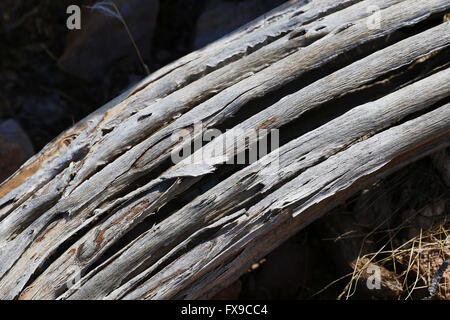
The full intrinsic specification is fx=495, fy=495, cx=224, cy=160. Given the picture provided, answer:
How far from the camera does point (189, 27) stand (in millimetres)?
3604

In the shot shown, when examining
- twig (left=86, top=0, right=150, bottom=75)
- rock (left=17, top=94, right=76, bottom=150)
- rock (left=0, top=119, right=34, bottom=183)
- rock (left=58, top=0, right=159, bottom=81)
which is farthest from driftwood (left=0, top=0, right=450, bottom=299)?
rock (left=58, top=0, right=159, bottom=81)

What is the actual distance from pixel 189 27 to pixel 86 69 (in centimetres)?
80

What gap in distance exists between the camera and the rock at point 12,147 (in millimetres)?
3160

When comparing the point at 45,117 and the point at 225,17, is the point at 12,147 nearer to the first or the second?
the point at 45,117

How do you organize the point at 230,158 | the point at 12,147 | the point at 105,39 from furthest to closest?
the point at 105,39 → the point at 12,147 → the point at 230,158

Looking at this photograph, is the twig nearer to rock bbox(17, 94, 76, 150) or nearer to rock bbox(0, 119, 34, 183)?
rock bbox(17, 94, 76, 150)

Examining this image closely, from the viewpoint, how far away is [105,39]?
340 centimetres

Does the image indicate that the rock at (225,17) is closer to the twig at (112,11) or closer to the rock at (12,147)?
the twig at (112,11)

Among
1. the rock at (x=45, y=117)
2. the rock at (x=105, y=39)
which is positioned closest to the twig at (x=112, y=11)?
the rock at (x=105, y=39)

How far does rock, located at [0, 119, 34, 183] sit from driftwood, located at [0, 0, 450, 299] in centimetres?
55

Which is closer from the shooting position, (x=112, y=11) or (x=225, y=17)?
(x=112, y=11)

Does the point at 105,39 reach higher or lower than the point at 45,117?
higher

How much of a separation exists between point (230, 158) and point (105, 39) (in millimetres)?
1580

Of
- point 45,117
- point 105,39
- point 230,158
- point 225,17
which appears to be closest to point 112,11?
point 105,39
